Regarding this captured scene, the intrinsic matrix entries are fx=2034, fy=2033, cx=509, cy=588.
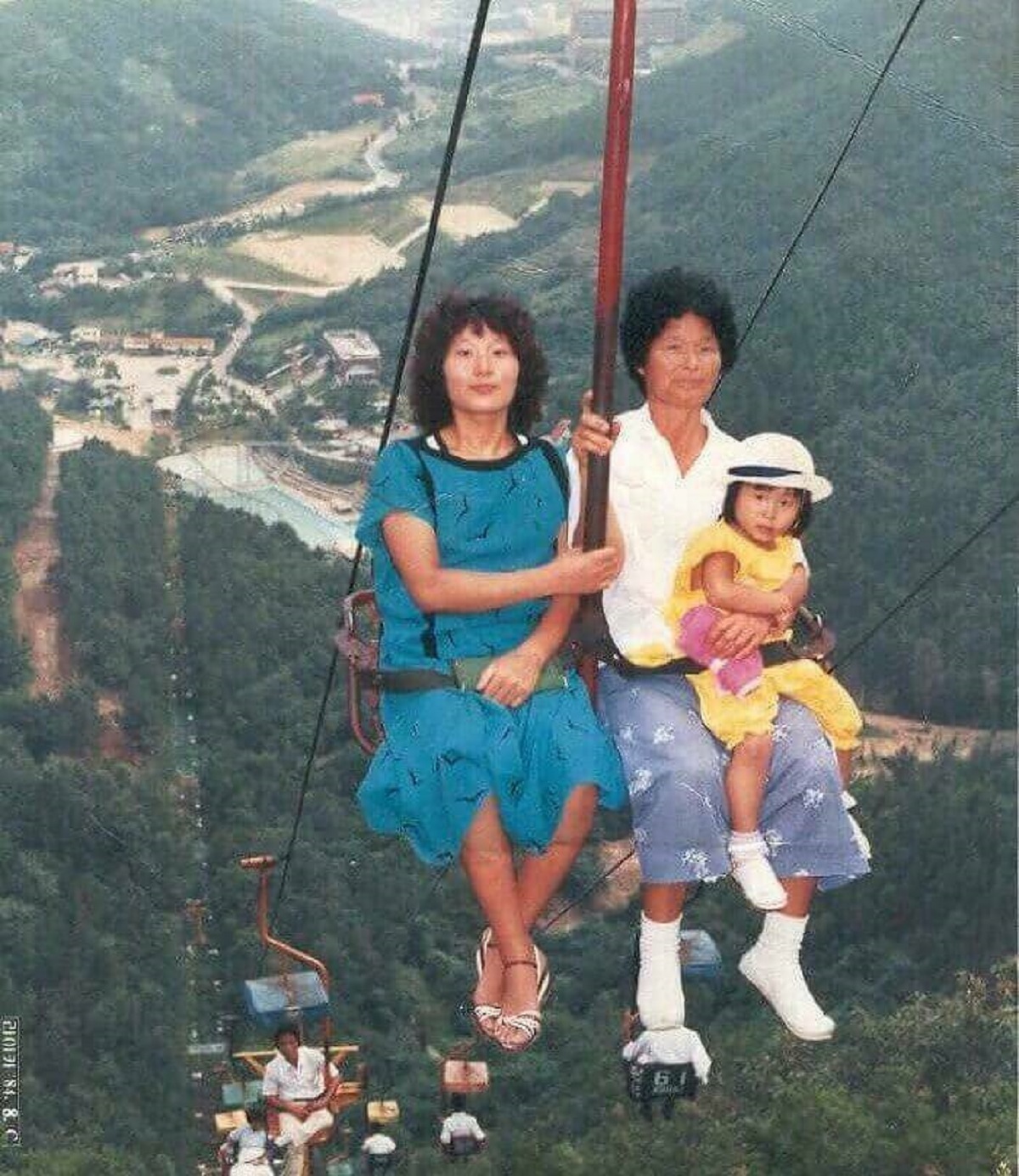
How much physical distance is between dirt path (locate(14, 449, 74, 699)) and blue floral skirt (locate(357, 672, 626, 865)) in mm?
42458

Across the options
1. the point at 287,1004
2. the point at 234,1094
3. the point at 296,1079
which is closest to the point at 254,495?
the point at 234,1094

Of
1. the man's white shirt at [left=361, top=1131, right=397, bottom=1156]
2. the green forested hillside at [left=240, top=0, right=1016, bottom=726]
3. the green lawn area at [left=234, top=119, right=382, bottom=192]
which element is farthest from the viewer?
the green lawn area at [left=234, top=119, right=382, bottom=192]

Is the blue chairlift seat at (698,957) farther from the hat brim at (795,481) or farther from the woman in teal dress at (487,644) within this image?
the hat brim at (795,481)

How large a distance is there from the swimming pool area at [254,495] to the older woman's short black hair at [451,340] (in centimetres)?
4763

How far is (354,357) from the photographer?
6444 cm

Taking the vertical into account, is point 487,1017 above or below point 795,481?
below

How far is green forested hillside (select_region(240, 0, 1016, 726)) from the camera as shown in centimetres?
4097

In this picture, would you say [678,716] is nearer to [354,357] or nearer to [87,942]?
[87,942]

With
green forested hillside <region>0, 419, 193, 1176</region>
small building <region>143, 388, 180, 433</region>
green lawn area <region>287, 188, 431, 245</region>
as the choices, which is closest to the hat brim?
green forested hillside <region>0, 419, 193, 1176</region>

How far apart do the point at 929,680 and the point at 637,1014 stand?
37.1 meters

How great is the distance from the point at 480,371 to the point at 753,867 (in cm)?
100

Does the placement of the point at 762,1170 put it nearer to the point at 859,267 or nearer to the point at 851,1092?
the point at 851,1092

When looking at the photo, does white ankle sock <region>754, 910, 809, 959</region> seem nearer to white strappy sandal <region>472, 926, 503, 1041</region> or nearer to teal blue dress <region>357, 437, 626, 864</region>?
teal blue dress <region>357, 437, 626, 864</region>

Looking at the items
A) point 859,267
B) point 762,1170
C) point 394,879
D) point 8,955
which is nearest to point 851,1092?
point 762,1170
